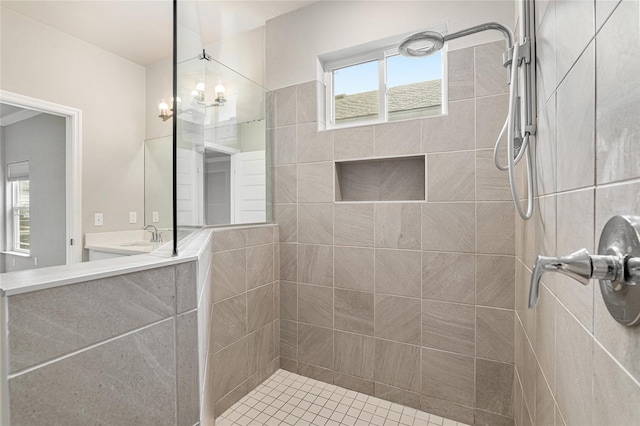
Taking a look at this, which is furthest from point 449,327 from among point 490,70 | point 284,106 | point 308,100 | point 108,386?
point 284,106

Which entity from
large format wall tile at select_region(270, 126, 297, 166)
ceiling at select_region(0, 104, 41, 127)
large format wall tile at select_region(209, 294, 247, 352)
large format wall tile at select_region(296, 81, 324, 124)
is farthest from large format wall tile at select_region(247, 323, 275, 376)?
ceiling at select_region(0, 104, 41, 127)

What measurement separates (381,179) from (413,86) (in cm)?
66

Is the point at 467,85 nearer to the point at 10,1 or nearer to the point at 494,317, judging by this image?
the point at 494,317

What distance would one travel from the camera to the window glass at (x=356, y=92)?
2037 mm

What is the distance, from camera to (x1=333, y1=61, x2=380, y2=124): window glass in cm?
204

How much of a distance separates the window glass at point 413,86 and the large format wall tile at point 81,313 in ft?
5.81

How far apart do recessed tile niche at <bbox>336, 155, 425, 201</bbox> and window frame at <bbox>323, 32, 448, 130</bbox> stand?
0.28 m

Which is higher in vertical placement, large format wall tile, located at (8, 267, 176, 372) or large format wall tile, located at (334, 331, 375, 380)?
large format wall tile, located at (8, 267, 176, 372)

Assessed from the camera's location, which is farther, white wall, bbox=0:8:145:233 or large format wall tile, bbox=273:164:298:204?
large format wall tile, bbox=273:164:298:204

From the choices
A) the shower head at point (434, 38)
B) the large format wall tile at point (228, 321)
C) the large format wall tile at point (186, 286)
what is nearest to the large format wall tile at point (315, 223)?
the large format wall tile at point (228, 321)

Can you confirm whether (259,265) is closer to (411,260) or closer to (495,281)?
(411,260)

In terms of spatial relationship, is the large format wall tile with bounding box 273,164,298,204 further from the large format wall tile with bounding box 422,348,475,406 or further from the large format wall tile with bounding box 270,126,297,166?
the large format wall tile with bounding box 422,348,475,406

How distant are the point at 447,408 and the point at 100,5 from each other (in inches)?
136

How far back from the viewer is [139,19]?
2.11 m
